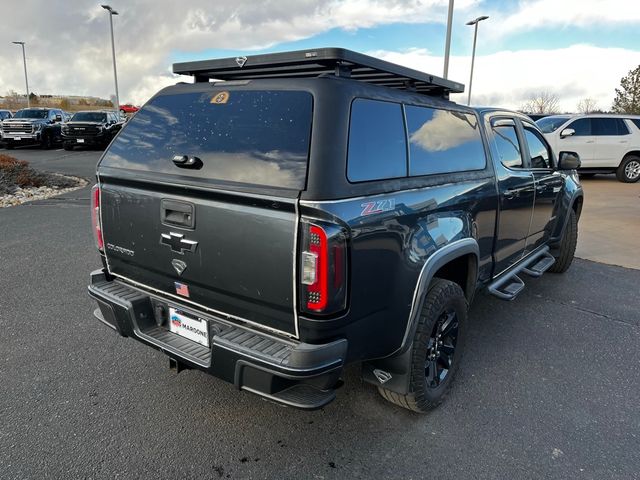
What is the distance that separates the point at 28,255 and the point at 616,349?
6.28m

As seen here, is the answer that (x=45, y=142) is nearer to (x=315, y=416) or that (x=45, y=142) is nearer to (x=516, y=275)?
(x=516, y=275)

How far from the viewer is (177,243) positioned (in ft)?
8.16

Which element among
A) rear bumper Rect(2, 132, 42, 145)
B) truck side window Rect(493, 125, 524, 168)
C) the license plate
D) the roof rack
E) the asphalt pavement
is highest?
the roof rack

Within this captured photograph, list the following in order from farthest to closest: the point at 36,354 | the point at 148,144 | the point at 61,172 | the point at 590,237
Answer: the point at 61,172 < the point at 590,237 < the point at 36,354 < the point at 148,144

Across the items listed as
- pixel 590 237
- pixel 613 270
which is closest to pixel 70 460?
pixel 613 270

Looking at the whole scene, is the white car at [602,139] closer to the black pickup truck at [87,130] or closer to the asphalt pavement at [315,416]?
the asphalt pavement at [315,416]

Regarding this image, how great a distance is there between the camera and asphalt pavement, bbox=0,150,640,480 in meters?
2.41

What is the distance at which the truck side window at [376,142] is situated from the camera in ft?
7.41

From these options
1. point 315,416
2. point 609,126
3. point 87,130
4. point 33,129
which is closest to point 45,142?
point 33,129

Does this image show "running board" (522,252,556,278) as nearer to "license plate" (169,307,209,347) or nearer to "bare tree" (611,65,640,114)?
"license plate" (169,307,209,347)

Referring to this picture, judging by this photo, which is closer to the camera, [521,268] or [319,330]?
[319,330]

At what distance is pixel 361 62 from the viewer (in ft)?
8.00

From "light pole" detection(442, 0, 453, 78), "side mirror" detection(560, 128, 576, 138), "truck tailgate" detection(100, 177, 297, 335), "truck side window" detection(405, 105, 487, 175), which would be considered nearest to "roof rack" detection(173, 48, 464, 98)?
"truck side window" detection(405, 105, 487, 175)

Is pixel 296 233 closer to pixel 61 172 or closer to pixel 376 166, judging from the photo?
pixel 376 166
